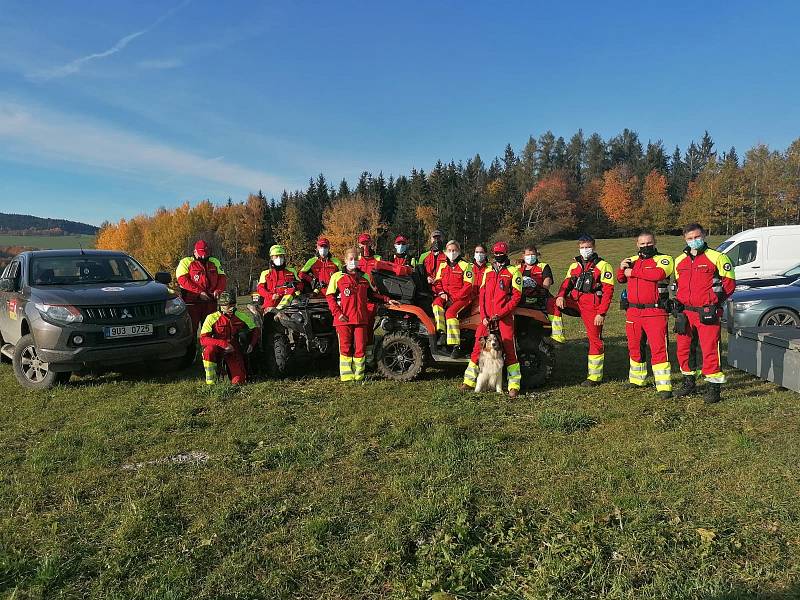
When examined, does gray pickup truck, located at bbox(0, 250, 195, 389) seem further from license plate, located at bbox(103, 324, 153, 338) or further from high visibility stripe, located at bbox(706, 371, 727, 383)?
high visibility stripe, located at bbox(706, 371, 727, 383)

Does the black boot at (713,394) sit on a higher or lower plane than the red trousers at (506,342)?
lower

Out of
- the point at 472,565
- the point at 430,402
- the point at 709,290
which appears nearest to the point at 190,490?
the point at 472,565

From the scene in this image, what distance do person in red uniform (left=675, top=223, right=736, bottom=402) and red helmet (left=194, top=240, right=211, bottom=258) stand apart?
22.5 ft

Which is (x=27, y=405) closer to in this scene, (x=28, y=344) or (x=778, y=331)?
(x=28, y=344)

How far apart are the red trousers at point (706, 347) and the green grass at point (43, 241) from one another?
74.3 metres

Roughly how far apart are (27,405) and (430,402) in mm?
4611

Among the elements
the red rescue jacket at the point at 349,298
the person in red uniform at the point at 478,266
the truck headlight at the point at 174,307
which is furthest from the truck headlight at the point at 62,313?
the person in red uniform at the point at 478,266

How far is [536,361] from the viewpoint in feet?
22.4

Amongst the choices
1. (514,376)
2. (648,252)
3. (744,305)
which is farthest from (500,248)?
(744,305)

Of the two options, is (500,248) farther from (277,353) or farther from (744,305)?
(744,305)

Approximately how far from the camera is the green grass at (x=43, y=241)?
69.9 meters

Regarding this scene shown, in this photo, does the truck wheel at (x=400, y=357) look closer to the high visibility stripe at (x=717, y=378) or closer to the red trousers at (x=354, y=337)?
the red trousers at (x=354, y=337)

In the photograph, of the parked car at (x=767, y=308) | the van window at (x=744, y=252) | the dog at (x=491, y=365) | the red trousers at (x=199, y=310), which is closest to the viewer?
the dog at (x=491, y=365)

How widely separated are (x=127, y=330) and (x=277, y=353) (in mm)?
1892
